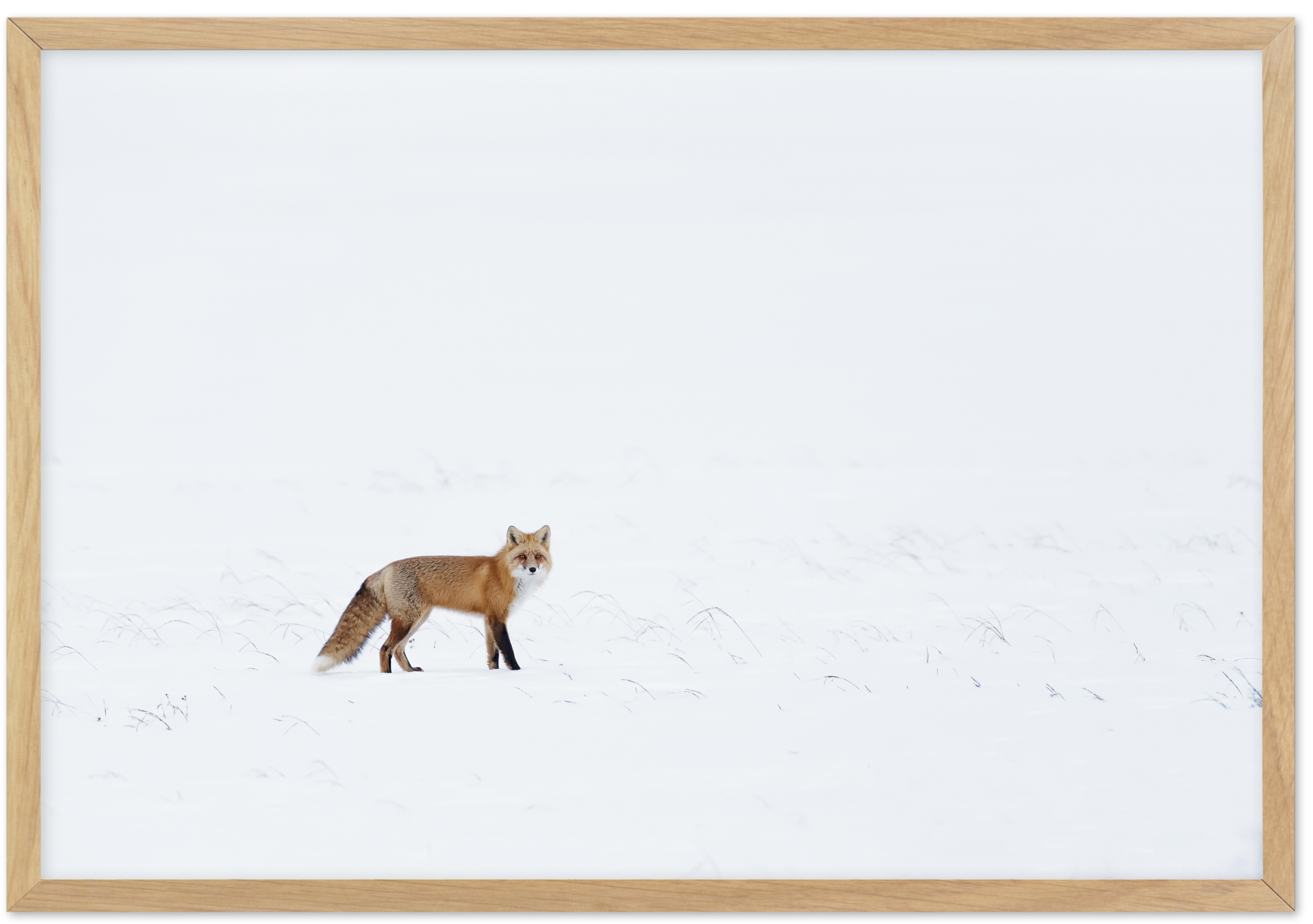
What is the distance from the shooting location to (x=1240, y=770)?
2963mm

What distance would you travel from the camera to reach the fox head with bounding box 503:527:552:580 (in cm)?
285

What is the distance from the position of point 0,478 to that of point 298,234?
3.91 ft

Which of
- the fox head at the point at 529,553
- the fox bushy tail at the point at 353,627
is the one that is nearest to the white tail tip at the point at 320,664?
the fox bushy tail at the point at 353,627

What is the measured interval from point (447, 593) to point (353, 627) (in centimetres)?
30

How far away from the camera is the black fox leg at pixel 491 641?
116 inches

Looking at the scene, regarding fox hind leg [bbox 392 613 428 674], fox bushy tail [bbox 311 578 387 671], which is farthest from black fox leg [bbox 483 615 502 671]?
fox bushy tail [bbox 311 578 387 671]

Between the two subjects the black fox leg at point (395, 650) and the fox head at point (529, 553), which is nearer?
the fox head at point (529, 553)

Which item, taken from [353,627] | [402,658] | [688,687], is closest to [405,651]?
[402,658]

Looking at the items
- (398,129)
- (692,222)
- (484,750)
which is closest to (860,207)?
(692,222)

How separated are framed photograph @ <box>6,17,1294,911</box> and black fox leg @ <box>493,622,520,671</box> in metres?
0.01

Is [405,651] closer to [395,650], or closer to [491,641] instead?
[395,650]

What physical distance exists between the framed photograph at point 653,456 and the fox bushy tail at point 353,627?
0.01m

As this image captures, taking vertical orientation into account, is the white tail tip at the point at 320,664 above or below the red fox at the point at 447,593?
below

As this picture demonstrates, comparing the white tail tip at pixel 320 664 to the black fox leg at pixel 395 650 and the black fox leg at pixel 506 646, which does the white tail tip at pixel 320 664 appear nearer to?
the black fox leg at pixel 395 650
